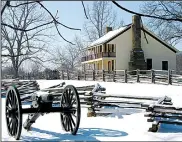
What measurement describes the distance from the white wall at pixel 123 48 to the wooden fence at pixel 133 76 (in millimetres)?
3006

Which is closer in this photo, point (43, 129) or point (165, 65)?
point (43, 129)

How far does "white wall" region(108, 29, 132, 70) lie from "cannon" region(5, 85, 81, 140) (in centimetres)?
2142

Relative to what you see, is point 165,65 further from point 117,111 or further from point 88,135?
point 88,135

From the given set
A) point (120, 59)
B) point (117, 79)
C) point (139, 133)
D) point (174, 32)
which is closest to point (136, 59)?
point (120, 59)

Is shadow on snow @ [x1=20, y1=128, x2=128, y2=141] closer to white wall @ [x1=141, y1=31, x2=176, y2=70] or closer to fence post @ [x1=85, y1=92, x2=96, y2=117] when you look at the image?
fence post @ [x1=85, y1=92, x2=96, y2=117]

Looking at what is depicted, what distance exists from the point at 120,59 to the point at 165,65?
3.92 m

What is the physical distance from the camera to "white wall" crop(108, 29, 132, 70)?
86.7 ft

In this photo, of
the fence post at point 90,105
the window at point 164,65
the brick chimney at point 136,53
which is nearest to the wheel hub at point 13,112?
the fence post at point 90,105

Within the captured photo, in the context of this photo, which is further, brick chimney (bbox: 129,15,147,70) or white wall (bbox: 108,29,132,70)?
white wall (bbox: 108,29,132,70)

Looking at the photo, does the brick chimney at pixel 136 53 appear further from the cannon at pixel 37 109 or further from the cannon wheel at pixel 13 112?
the cannon wheel at pixel 13 112

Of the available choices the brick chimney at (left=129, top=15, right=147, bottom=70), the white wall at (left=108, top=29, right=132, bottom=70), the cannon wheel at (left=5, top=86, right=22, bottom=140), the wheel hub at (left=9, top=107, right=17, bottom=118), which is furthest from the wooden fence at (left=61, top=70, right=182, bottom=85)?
the wheel hub at (left=9, top=107, right=17, bottom=118)

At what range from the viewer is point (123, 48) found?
26859 millimetres

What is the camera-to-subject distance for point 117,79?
2158cm

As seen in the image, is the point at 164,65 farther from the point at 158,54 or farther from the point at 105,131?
the point at 105,131
